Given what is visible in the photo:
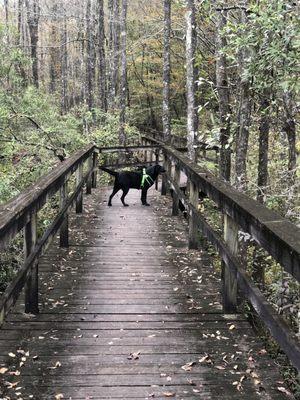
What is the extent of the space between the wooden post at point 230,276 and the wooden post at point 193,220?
192cm

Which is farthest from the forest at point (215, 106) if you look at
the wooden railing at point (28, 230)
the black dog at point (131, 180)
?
the wooden railing at point (28, 230)

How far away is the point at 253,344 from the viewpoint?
13.3 feet

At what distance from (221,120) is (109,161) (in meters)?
11.3

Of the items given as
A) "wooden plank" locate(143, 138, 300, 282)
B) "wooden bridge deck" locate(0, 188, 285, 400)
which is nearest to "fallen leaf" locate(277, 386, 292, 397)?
"wooden bridge deck" locate(0, 188, 285, 400)

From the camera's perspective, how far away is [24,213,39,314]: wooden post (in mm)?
4180

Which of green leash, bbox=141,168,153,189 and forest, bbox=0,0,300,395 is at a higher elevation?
forest, bbox=0,0,300,395

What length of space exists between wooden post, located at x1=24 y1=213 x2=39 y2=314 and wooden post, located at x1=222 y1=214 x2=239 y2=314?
1749mm

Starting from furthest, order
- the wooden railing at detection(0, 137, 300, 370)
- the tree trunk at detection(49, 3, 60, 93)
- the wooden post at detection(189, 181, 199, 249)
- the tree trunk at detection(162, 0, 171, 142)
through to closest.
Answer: the tree trunk at detection(49, 3, 60, 93) < the tree trunk at detection(162, 0, 171, 142) < the wooden post at detection(189, 181, 199, 249) < the wooden railing at detection(0, 137, 300, 370)

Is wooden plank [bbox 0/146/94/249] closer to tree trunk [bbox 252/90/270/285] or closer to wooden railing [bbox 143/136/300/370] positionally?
wooden railing [bbox 143/136/300/370]

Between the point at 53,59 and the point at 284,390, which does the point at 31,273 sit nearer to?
the point at 284,390

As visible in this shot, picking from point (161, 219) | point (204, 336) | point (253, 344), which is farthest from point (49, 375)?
point (161, 219)

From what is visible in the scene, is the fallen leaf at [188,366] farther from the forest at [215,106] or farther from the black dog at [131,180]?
the black dog at [131,180]

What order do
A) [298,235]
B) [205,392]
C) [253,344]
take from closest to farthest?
[298,235], [205,392], [253,344]

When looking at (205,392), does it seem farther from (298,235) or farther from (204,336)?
(298,235)
